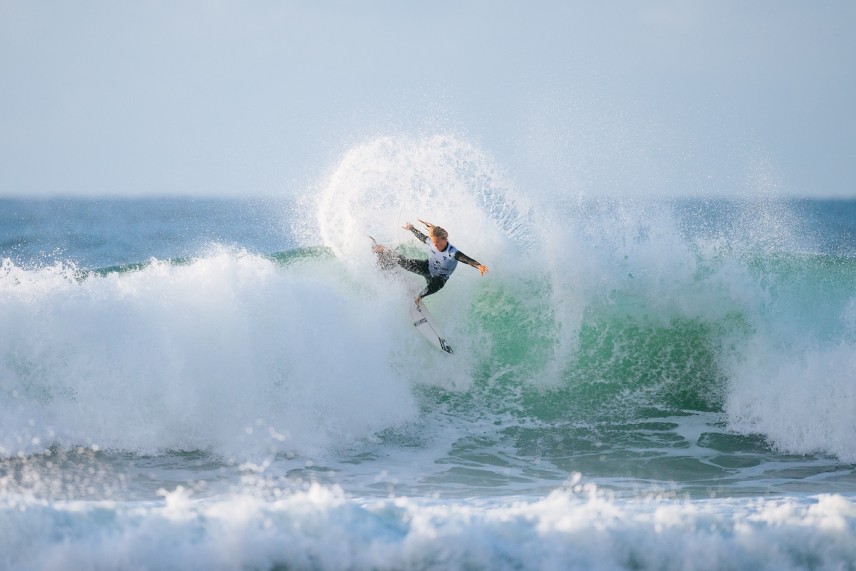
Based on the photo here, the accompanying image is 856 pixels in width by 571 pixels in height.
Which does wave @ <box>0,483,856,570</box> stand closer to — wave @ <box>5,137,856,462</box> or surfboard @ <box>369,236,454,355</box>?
wave @ <box>5,137,856,462</box>

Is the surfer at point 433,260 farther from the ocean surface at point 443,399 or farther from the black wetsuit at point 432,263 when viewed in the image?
the ocean surface at point 443,399

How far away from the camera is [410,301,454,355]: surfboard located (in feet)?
33.3

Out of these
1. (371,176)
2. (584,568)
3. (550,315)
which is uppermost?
(371,176)

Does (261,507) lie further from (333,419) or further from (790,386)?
(790,386)

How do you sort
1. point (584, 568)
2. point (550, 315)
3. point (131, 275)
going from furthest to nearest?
point (550, 315) → point (131, 275) → point (584, 568)

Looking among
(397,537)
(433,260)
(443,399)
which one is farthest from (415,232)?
(397,537)

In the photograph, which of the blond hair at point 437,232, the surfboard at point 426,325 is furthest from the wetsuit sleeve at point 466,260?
the surfboard at point 426,325

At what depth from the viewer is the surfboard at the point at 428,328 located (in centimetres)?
1015

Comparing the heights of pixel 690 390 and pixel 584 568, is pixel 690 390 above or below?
above

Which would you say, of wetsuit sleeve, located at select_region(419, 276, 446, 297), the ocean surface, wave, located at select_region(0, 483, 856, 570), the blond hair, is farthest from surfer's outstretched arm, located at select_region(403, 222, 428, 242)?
wave, located at select_region(0, 483, 856, 570)

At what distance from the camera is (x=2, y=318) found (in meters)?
8.52

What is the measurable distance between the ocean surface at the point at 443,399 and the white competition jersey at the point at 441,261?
57 cm

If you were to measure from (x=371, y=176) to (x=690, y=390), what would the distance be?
4.96 metres

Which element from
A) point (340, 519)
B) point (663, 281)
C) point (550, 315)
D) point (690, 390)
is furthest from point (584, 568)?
point (663, 281)
